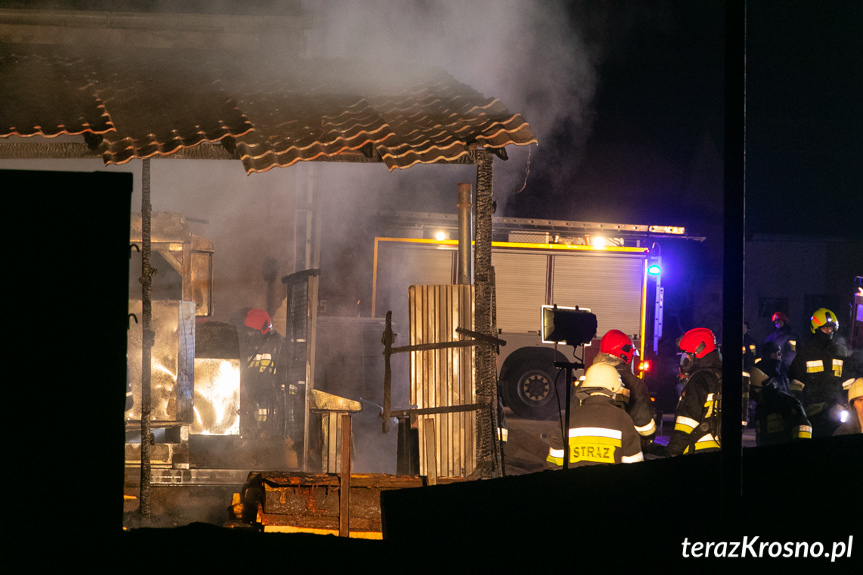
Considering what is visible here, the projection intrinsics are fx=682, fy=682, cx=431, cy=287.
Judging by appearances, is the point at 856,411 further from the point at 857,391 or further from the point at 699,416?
the point at 699,416

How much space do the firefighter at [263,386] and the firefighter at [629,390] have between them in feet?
14.5

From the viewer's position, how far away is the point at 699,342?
7.07m

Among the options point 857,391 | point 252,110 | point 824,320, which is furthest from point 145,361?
point 824,320

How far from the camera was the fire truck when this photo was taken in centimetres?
1313

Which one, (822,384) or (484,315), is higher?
(484,315)

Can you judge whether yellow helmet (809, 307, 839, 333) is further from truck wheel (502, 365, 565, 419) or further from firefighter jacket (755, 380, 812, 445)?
truck wheel (502, 365, 565, 419)

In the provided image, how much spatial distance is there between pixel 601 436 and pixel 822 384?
5311 mm

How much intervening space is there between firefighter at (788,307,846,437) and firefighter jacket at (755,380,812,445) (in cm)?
227

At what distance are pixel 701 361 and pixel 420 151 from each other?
381 cm

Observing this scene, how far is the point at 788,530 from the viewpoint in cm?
203

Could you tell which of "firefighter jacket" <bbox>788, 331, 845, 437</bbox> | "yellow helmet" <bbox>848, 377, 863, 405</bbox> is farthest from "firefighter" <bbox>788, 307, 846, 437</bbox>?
"yellow helmet" <bbox>848, 377, 863, 405</bbox>

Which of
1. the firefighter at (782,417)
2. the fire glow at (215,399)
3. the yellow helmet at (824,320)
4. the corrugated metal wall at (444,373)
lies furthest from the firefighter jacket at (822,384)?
the fire glow at (215,399)

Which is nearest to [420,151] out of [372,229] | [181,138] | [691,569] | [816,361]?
[181,138]

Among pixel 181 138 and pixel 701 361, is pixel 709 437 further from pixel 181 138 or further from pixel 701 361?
pixel 181 138
